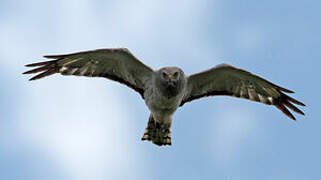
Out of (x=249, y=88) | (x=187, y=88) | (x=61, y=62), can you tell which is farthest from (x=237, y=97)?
(x=61, y=62)

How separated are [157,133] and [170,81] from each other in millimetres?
2425

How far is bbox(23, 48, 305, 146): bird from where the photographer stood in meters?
14.9

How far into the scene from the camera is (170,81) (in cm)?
1445

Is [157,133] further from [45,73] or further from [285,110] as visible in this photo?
[285,110]

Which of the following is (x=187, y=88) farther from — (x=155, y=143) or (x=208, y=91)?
(x=155, y=143)

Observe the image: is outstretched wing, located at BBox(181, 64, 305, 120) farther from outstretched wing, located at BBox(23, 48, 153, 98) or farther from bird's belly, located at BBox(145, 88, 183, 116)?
outstretched wing, located at BBox(23, 48, 153, 98)

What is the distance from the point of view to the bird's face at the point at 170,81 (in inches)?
570

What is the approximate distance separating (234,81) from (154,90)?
8.62 ft

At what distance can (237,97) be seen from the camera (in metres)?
16.5

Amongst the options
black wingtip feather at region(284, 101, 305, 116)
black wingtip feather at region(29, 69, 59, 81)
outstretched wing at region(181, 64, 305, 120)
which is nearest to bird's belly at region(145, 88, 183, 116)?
outstretched wing at region(181, 64, 305, 120)

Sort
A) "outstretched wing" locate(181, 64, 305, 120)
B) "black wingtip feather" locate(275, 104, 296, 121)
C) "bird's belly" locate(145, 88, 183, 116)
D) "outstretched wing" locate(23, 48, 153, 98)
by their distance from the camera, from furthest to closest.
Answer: "black wingtip feather" locate(275, 104, 296, 121) → "outstretched wing" locate(181, 64, 305, 120) → "outstretched wing" locate(23, 48, 153, 98) → "bird's belly" locate(145, 88, 183, 116)

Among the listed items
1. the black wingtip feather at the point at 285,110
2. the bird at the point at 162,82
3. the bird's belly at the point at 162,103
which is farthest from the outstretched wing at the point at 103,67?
the black wingtip feather at the point at 285,110

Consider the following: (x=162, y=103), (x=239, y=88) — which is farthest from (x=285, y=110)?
(x=162, y=103)

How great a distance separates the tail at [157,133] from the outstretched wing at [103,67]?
3.32ft
